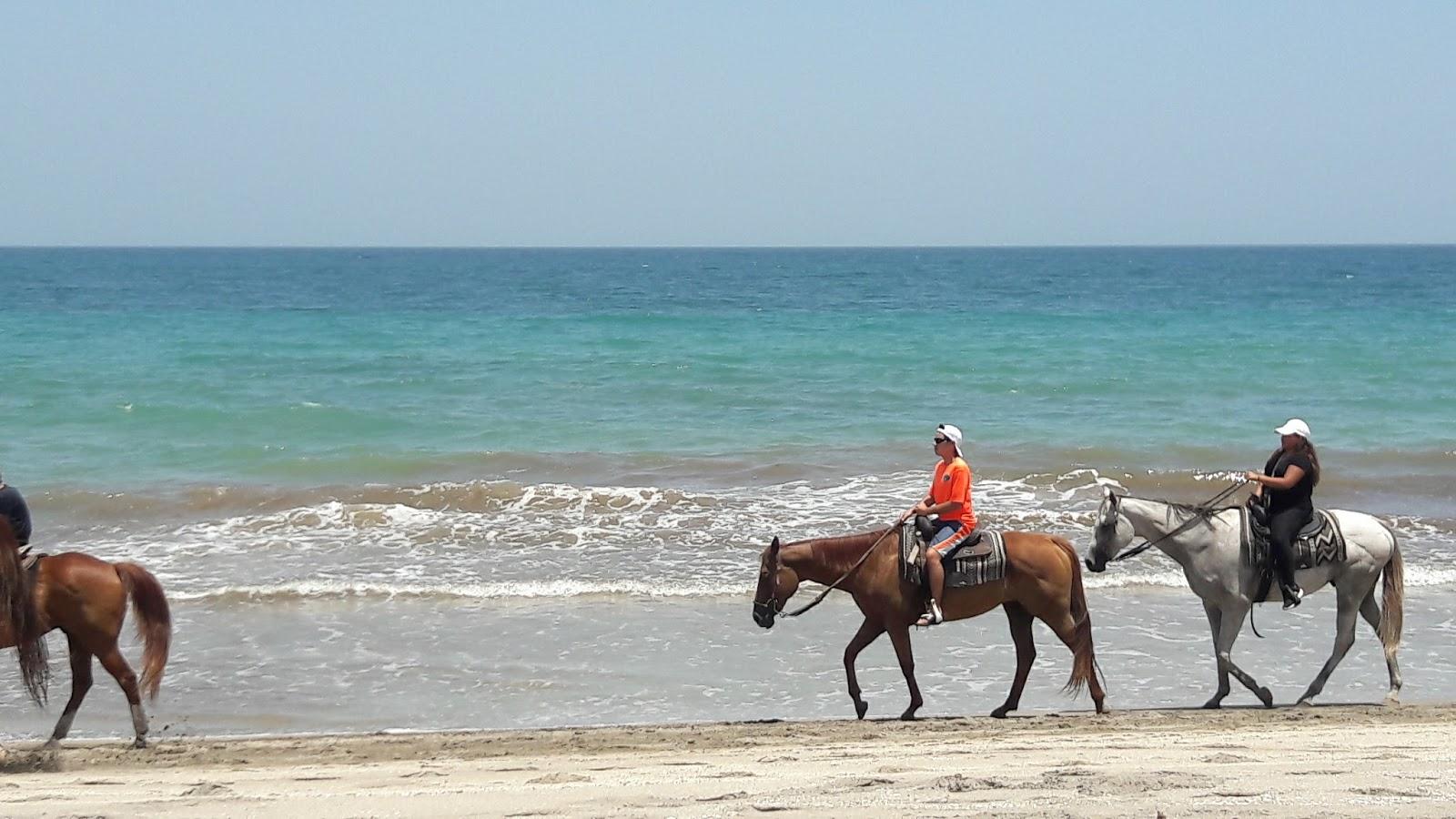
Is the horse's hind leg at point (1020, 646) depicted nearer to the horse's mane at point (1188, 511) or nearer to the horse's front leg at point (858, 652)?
the horse's front leg at point (858, 652)

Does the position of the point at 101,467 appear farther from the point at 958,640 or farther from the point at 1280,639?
the point at 1280,639

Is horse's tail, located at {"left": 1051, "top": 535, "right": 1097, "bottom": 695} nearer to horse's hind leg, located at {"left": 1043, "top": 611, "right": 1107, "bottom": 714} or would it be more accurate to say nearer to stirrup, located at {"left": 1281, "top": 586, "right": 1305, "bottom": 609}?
horse's hind leg, located at {"left": 1043, "top": 611, "right": 1107, "bottom": 714}

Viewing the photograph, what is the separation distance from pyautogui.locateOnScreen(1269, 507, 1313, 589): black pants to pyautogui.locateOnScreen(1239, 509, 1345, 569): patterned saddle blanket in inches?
1.8

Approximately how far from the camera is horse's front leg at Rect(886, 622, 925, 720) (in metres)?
9.19

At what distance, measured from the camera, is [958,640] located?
11.5m

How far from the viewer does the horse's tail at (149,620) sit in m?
8.71

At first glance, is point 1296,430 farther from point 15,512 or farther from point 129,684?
point 15,512

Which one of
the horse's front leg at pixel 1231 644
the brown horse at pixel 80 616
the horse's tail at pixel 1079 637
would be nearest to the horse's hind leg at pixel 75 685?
the brown horse at pixel 80 616

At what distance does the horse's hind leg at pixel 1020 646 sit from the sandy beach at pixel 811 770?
246mm

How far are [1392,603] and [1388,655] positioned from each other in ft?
1.28

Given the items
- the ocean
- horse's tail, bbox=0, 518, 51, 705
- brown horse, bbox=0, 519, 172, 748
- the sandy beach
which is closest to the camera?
the sandy beach

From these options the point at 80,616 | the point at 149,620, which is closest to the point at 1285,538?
the point at 149,620

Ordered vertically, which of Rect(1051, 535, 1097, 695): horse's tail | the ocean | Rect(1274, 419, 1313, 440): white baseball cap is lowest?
the ocean

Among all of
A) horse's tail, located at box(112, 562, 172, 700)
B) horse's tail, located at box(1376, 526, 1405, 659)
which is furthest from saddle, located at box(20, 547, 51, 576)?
horse's tail, located at box(1376, 526, 1405, 659)
